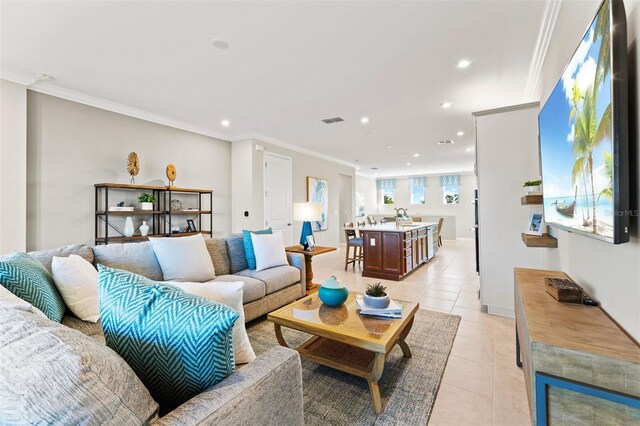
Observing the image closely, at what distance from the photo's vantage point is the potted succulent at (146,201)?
13.1 ft

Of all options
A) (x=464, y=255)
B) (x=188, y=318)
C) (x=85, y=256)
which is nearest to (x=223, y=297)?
(x=188, y=318)

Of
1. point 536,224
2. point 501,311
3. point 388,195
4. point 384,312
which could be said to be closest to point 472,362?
point 384,312

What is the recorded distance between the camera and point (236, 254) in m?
3.19

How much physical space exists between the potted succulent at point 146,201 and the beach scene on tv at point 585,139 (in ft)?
14.8

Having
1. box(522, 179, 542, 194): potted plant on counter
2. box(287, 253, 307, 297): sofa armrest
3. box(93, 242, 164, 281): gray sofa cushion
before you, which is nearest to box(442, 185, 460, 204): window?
box(522, 179, 542, 194): potted plant on counter

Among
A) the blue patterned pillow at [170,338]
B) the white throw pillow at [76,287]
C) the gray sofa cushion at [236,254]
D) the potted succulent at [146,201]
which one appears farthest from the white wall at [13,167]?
the blue patterned pillow at [170,338]

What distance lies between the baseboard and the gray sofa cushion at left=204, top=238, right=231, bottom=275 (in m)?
2.91

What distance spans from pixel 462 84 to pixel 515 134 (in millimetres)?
880

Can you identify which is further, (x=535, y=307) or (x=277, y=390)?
(x=535, y=307)

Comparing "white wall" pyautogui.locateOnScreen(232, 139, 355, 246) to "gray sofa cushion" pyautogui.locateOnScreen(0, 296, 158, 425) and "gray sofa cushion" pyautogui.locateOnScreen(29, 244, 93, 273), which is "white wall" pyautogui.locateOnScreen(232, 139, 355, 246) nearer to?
"gray sofa cushion" pyautogui.locateOnScreen(29, 244, 93, 273)

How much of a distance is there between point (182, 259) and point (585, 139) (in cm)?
282

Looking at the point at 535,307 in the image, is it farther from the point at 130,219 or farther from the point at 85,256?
the point at 130,219

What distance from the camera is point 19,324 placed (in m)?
0.64

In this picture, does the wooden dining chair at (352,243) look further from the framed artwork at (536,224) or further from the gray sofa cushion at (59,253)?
the gray sofa cushion at (59,253)
